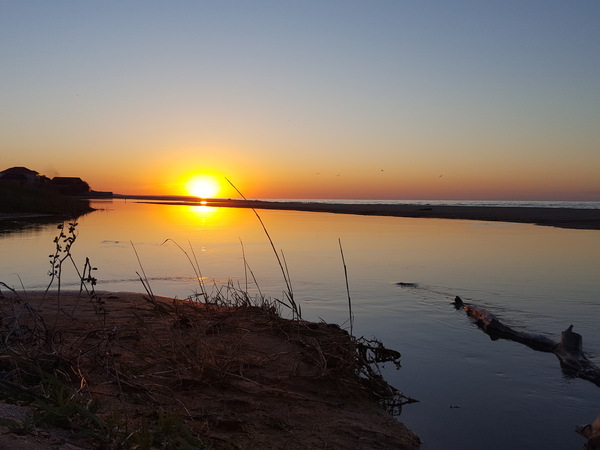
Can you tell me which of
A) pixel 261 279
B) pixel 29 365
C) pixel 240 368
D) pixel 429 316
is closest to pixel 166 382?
pixel 240 368

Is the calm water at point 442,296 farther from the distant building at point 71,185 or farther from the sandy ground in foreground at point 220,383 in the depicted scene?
the distant building at point 71,185

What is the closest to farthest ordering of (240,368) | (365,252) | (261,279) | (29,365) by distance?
1. (29,365)
2. (240,368)
3. (261,279)
4. (365,252)

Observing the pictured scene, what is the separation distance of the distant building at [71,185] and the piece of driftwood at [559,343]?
208ft

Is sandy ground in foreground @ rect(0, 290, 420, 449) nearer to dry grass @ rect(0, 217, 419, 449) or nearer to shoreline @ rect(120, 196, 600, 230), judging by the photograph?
dry grass @ rect(0, 217, 419, 449)

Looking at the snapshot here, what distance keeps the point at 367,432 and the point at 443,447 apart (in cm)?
55

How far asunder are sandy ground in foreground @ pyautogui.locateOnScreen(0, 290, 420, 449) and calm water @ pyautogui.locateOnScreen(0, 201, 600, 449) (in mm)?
591

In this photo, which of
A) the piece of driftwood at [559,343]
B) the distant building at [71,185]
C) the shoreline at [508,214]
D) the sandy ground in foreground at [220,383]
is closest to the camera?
the sandy ground in foreground at [220,383]

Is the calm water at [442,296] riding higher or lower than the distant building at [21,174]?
lower

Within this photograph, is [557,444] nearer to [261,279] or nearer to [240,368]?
[240,368]

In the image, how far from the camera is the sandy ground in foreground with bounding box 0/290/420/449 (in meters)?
2.97

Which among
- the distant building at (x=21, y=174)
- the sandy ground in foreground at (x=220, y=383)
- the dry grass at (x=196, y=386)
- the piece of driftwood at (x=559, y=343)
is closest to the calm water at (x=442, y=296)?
the piece of driftwood at (x=559, y=343)

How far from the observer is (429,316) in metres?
6.91

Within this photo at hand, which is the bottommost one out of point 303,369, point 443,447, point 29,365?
point 443,447

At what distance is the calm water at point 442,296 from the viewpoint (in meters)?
3.99
